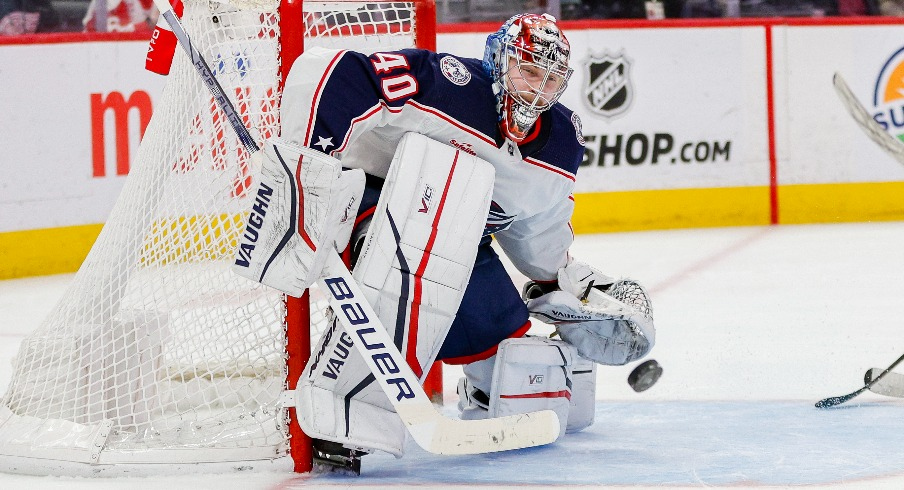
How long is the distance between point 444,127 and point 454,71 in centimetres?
11

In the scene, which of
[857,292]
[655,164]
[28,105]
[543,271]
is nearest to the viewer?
[543,271]

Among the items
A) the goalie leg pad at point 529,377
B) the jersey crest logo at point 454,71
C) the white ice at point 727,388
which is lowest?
the white ice at point 727,388

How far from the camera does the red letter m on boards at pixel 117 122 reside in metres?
4.80

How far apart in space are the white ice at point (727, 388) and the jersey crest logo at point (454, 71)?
0.72 m

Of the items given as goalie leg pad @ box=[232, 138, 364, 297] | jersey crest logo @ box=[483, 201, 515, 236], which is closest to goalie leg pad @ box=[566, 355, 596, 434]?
jersey crest logo @ box=[483, 201, 515, 236]

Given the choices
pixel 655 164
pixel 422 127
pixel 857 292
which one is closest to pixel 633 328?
pixel 422 127

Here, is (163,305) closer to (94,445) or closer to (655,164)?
(94,445)

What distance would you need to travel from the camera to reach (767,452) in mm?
2402

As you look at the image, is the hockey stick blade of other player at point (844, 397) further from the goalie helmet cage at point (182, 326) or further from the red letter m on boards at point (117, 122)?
the red letter m on boards at point (117, 122)

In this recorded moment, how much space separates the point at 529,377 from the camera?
247 centimetres

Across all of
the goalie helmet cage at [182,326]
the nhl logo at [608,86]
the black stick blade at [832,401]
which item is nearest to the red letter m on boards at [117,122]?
the nhl logo at [608,86]

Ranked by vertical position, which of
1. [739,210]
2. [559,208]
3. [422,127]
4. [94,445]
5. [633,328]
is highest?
[422,127]

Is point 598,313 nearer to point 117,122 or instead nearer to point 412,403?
point 412,403

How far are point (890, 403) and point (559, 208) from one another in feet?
3.00
